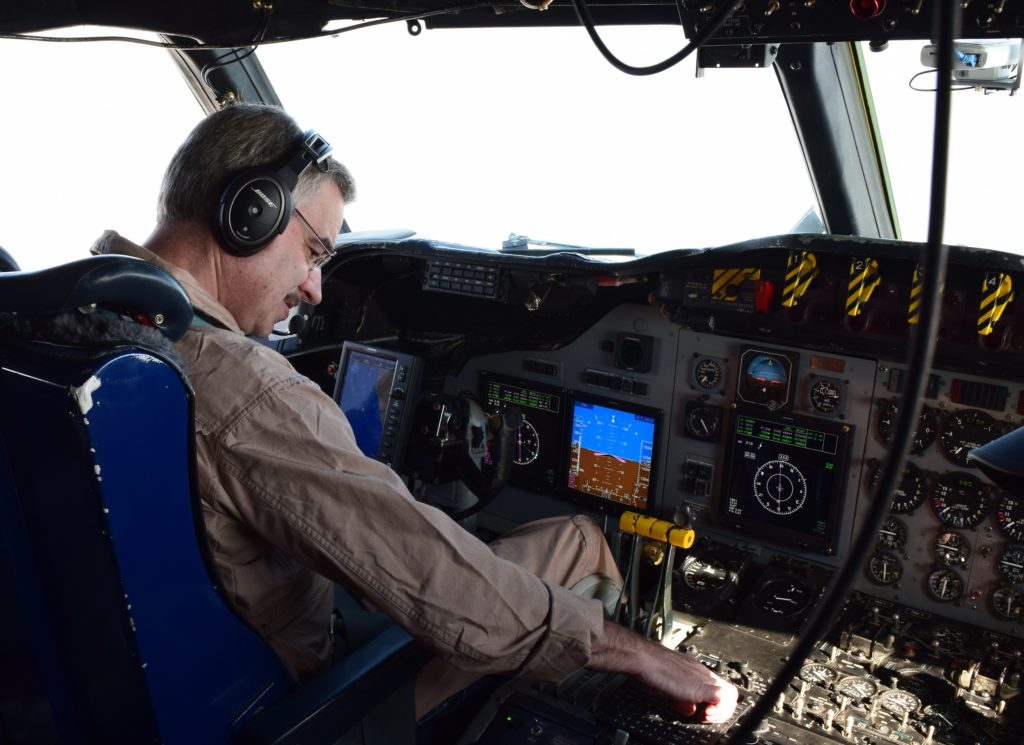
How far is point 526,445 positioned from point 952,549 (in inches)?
47.0

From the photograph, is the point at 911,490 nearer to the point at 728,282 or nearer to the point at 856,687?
the point at 856,687

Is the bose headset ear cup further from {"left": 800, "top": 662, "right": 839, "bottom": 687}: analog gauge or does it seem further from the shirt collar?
{"left": 800, "top": 662, "right": 839, "bottom": 687}: analog gauge

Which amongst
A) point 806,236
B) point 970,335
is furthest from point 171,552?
point 970,335

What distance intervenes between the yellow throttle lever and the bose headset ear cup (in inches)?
38.6

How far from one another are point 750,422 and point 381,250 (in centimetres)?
118

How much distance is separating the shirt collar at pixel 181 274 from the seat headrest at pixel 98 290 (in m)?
0.35

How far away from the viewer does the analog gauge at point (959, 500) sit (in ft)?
6.75

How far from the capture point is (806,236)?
202cm

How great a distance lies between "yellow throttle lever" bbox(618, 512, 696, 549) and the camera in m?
1.89

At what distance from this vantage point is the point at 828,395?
7.32 feet

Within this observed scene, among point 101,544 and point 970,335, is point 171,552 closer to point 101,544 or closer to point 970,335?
point 101,544

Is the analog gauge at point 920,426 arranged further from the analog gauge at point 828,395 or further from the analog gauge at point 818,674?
the analog gauge at point 818,674

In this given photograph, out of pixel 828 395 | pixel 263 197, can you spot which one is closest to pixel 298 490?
pixel 263 197

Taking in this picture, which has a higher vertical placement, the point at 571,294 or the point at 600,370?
the point at 571,294
